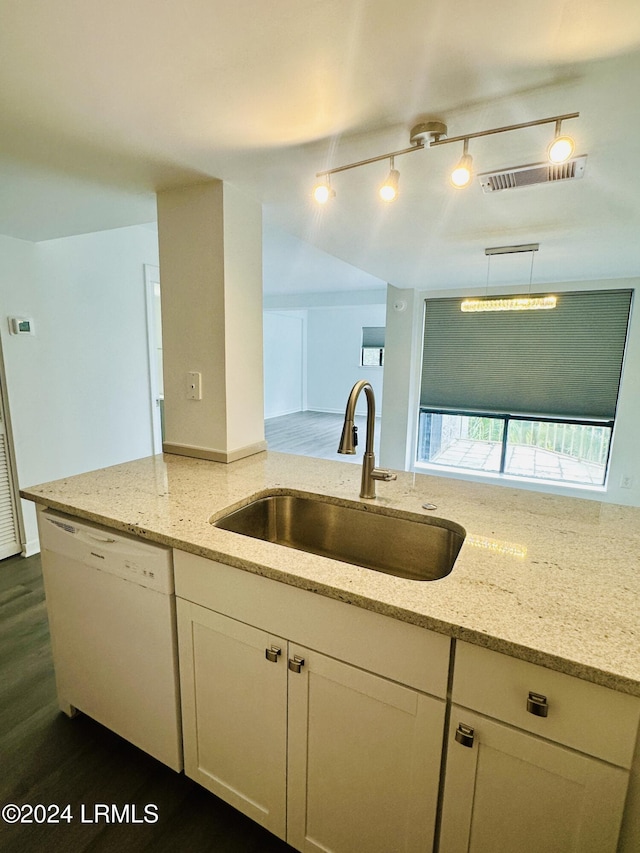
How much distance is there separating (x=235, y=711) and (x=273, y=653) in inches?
11.2

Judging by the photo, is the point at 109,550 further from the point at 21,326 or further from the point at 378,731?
the point at 21,326

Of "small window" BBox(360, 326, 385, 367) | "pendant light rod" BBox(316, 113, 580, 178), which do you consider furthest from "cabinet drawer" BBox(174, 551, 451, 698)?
"small window" BBox(360, 326, 385, 367)

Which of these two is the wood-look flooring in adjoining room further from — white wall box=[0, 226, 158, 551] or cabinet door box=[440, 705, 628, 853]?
cabinet door box=[440, 705, 628, 853]

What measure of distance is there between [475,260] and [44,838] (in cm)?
384

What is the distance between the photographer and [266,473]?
5.83 feet

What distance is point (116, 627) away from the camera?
1.35m

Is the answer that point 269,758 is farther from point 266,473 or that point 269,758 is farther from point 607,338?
point 607,338

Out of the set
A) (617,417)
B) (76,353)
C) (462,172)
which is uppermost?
(462,172)

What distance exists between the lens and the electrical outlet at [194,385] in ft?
6.42

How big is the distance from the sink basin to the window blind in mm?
3755

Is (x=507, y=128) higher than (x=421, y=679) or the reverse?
higher

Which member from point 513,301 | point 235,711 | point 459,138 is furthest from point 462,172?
point 513,301

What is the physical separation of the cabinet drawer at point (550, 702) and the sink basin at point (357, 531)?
481 millimetres

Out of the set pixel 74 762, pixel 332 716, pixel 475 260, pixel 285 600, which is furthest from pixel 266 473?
pixel 475 260
